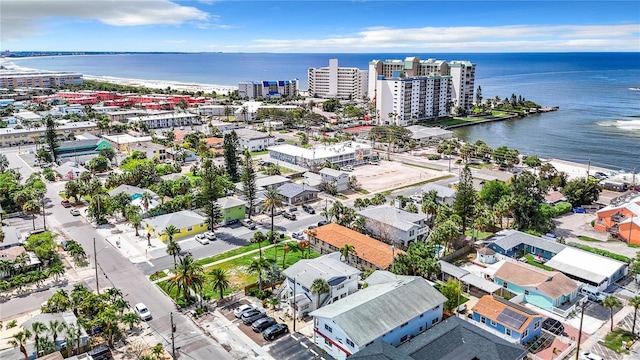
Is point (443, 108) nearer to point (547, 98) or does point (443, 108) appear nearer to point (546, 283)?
point (547, 98)

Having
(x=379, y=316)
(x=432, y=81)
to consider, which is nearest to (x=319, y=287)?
(x=379, y=316)

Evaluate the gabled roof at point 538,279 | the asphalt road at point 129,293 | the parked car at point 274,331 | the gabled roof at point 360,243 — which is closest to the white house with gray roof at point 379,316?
the parked car at point 274,331

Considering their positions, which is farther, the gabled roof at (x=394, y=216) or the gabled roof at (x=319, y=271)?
the gabled roof at (x=394, y=216)

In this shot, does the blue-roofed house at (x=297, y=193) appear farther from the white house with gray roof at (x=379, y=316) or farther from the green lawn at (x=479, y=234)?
the white house with gray roof at (x=379, y=316)

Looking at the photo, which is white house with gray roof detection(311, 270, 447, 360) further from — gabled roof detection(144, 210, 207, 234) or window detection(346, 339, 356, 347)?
gabled roof detection(144, 210, 207, 234)

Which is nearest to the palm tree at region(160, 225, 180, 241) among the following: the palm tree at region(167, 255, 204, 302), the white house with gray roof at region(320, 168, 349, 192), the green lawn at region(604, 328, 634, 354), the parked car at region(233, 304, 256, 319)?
A: the palm tree at region(167, 255, 204, 302)
